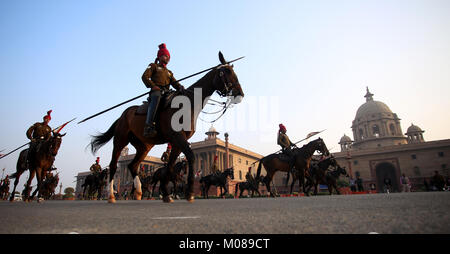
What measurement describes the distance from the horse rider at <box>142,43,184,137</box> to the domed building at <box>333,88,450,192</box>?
46.4m

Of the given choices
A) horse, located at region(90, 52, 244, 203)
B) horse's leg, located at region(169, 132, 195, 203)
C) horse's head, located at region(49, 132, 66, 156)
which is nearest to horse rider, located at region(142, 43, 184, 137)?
horse, located at region(90, 52, 244, 203)

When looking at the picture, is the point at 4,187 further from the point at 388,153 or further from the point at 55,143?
the point at 388,153

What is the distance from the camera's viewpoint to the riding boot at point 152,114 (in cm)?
470

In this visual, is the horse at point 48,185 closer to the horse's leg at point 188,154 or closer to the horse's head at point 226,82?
the horse's leg at point 188,154

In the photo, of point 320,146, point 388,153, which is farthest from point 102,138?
point 388,153

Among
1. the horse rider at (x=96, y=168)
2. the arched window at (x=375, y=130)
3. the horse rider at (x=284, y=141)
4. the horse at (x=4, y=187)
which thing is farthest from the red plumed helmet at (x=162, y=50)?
the arched window at (x=375, y=130)

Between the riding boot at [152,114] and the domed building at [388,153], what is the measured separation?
154 feet

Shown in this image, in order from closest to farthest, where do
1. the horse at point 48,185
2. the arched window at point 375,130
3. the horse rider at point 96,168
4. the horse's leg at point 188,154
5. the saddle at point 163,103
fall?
the horse's leg at point 188,154
the saddle at point 163,103
the horse at point 48,185
the horse rider at point 96,168
the arched window at point 375,130

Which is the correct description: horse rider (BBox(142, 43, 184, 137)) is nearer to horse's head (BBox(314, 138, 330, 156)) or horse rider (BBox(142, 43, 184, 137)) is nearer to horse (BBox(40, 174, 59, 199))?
horse's head (BBox(314, 138, 330, 156))

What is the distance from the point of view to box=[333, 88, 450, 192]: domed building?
50656 millimetres
